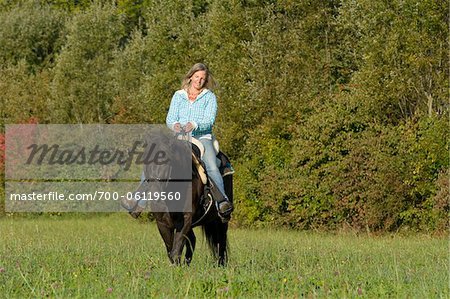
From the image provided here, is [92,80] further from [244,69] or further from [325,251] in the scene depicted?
[325,251]

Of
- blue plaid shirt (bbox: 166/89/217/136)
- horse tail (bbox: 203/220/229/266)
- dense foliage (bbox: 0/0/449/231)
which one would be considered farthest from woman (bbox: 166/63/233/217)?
dense foliage (bbox: 0/0/449/231)

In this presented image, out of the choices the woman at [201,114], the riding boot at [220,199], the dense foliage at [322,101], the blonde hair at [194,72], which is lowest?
the dense foliage at [322,101]

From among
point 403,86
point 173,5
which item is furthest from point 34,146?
point 403,86

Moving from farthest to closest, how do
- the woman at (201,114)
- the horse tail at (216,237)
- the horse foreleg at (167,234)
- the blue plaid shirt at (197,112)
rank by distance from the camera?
the horse tail at (216,237) → the blue plaid shirt at (197,112) → the woman at (201,114) → the horse foreleg at (167,234)

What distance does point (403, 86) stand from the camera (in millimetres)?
27344

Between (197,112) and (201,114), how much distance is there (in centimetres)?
7

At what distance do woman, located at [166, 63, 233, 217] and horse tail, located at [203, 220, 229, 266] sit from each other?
3.40 ft

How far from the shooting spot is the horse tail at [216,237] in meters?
15.1

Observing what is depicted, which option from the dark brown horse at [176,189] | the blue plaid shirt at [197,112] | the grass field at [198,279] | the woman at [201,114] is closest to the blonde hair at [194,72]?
the woman at [201,114]

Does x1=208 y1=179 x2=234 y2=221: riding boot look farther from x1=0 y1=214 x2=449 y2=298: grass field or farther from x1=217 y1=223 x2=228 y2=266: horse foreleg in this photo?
x1=217 y1=223 x2=228 y2=266: horse foreleg

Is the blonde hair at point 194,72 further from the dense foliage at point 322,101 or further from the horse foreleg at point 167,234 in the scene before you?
the dense foliage at point 322,101

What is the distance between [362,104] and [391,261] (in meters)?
14.9

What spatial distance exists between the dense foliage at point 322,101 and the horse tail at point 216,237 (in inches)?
479

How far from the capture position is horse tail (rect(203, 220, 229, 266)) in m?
15.1
